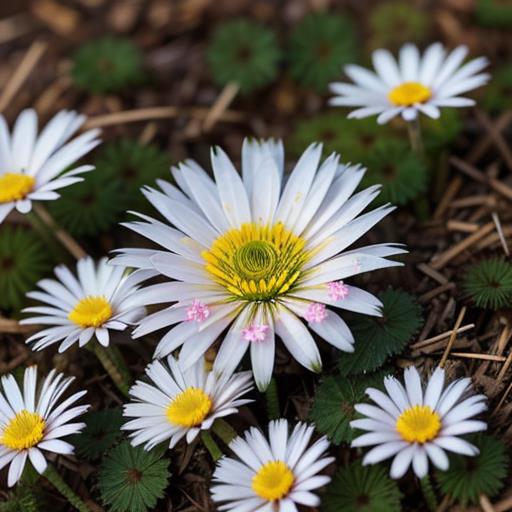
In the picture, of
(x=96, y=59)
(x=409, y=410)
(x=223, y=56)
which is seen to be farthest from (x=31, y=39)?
(x=409, y=410)

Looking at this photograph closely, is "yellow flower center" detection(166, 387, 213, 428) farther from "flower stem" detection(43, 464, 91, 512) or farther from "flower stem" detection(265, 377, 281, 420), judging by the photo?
"flower stem" detection(43, 464, 91, 512)

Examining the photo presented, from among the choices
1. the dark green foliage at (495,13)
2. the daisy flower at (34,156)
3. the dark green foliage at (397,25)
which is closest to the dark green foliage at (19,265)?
the daisy flower at (34,156)

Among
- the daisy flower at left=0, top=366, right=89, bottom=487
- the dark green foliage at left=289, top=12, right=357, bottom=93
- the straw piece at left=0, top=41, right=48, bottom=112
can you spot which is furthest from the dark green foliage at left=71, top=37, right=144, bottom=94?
the daisy flower at left=0, top=366, right=89, bottom=487

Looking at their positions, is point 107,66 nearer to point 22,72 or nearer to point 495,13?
point 22,72

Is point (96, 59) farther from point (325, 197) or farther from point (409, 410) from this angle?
point (409, 410)

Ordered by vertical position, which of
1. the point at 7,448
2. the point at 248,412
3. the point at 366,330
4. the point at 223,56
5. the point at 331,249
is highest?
the point at 223,56
